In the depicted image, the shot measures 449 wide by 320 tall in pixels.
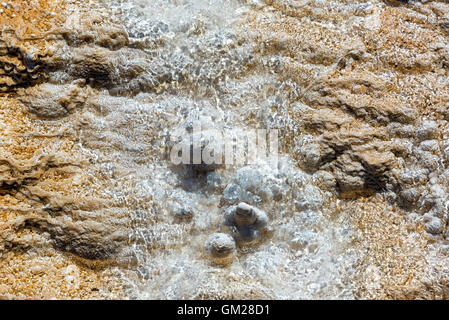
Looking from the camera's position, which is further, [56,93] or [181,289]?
[56,93]

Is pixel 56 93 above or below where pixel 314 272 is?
above

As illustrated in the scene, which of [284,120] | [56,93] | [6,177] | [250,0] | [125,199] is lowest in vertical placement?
[125,199]

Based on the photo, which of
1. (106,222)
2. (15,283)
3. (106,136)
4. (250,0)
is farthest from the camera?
(250,0)

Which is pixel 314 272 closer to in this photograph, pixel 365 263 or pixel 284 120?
pixel 365 263

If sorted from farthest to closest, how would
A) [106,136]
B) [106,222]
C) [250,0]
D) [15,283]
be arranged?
[250,0] < [106,136] < [106,222] < [15,283]

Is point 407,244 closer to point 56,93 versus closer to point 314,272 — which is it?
point 314,272

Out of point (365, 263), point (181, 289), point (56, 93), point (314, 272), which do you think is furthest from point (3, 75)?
point (365, 263)
